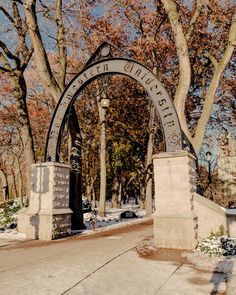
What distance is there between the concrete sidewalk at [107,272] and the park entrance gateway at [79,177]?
4.31 ft

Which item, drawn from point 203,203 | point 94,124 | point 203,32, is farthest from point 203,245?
point 94,124

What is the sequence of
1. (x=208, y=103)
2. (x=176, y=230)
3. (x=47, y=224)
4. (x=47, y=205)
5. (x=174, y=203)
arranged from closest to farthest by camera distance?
(x=176, y=230) → (x=174, y=203) → (x=47, y=224) → (x=47, y=205) → (x=208, y=103)

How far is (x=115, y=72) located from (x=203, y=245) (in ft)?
21.0

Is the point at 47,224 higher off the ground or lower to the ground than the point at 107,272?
higher

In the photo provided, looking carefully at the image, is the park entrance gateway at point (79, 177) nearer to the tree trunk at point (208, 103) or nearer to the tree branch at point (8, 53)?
the tree trunk at point (208, 103)

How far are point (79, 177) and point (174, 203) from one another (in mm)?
5702

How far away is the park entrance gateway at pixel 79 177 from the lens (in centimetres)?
951

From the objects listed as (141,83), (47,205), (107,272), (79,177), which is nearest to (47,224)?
(47,205)

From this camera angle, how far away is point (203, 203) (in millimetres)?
9812

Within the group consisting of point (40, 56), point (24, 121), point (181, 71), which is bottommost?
point (24, 121)

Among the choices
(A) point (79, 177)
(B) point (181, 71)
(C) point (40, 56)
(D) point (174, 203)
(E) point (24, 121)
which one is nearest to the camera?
(D) point (174, 203)

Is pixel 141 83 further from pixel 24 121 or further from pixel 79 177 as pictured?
pixel 24 121

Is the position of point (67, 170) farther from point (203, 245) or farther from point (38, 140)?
point (38, 140)

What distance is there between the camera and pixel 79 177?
14242 mm
